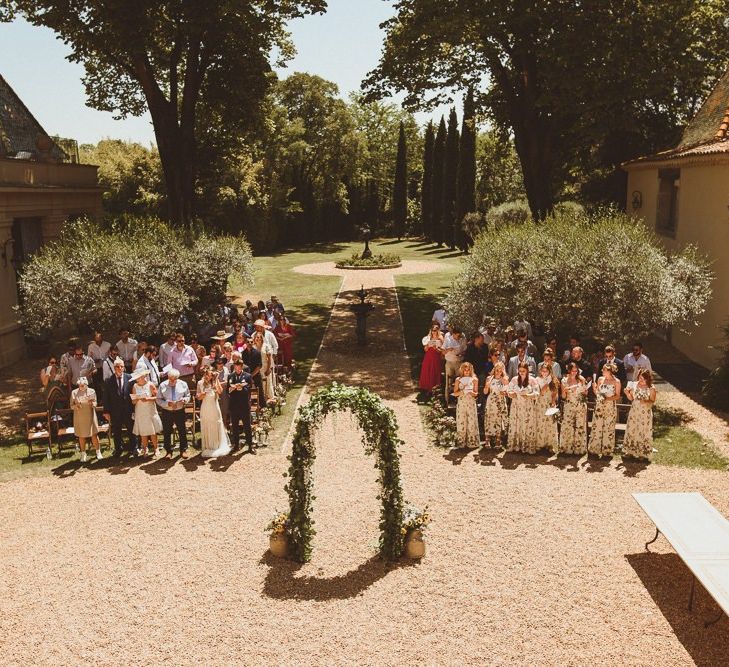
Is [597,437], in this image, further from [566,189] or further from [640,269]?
[566,189]

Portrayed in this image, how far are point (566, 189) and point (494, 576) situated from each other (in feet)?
114

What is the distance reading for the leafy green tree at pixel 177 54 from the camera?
21.8m

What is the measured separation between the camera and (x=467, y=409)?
43.5 ft

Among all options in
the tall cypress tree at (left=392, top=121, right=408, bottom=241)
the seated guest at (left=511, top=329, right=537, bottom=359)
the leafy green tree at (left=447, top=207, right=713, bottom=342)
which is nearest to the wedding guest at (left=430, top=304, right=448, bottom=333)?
the leafy green tree at (left=447, top=207, right=713, bottom=342)

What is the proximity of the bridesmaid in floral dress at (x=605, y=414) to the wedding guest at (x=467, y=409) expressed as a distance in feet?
7.30

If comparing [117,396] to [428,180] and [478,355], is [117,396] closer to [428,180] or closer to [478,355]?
[478,355]

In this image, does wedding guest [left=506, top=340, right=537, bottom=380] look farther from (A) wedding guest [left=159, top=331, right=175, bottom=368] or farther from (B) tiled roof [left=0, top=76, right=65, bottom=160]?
(B) tiled roof [left=0, top=76, right=65, bottom=160]

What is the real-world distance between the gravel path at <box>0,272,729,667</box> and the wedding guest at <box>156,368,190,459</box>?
0.56 meters

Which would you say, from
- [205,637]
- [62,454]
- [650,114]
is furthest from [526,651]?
[650,114]

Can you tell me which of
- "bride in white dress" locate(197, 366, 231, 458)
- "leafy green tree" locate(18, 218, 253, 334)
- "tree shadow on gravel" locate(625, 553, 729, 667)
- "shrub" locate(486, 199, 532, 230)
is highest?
"shrub" locate(486, 199, 532, 230)

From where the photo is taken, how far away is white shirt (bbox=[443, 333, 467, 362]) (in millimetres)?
15875

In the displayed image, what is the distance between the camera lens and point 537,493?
11.2 metres

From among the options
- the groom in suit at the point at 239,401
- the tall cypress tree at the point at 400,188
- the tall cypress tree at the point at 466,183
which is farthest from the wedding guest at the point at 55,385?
the tall cypress tree at the point at 400,188

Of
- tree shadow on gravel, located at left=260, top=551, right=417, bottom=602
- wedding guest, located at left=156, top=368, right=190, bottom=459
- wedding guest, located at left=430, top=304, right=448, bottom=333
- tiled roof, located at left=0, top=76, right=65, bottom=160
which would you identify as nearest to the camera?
tree shadow on gravel, located at left=260, top=551, right=417, bottom=602
